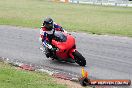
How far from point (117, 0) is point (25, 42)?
135 ft

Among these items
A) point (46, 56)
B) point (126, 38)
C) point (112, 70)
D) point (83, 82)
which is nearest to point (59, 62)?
point (46, 56)

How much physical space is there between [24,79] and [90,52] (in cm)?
580

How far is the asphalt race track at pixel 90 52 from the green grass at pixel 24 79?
1657 millimetres

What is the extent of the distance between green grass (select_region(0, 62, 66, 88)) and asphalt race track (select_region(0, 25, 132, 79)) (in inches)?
65.3

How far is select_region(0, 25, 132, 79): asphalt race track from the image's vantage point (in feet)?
42.0

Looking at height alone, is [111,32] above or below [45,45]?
below

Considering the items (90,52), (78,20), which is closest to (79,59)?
(90,52)

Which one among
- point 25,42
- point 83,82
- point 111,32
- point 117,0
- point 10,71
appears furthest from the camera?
point 117,0

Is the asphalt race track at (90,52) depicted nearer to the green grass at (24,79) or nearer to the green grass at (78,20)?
the green grass at (24,79)

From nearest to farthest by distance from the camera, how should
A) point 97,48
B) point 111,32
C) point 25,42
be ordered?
1. point 97,48
2. point 25,42
3. point 111,32

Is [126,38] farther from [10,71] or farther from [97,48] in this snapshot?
[10,71]

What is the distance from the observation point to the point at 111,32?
23.3 metres

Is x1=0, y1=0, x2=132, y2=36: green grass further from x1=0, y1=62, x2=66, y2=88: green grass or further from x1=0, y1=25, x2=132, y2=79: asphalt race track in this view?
x1=0, y1=62, x2=66, y2=88: green grass

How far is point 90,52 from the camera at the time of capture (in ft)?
52.7
